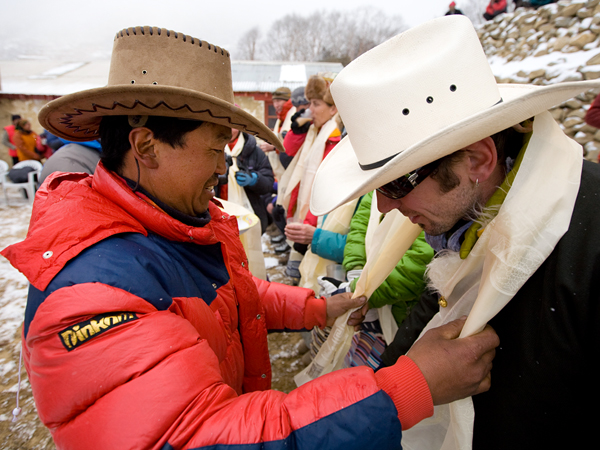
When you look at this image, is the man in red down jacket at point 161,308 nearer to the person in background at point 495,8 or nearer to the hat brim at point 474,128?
the hat brim at point 474,128

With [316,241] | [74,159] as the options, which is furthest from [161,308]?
[74,159]

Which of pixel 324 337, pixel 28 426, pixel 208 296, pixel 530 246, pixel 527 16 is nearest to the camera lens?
pixel 530 246

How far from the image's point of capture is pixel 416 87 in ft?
3.32

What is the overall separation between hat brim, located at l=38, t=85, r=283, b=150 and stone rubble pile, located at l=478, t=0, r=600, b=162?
22.7 feet

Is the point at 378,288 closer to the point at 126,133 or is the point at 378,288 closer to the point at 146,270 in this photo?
the point at 146,270

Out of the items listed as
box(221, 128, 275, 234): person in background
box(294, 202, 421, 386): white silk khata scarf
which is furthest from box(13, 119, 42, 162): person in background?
box(294, 202, 421, 386): white silk khata scarf

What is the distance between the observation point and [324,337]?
2258 mm

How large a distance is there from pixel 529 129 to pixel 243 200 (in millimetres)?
3724

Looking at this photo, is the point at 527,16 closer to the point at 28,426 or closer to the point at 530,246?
the point at 530,246

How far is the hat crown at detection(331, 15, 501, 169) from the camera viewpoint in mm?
998

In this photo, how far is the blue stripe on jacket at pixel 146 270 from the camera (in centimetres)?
91

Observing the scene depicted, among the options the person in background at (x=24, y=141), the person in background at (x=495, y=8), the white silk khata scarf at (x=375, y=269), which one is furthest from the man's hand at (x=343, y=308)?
the person in background at (x=495, y=8)

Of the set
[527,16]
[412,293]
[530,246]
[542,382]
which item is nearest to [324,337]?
[412,293]

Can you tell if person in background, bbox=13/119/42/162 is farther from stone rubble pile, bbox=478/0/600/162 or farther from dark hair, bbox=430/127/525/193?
stone rubble pile, bbox=478/0/600/162
